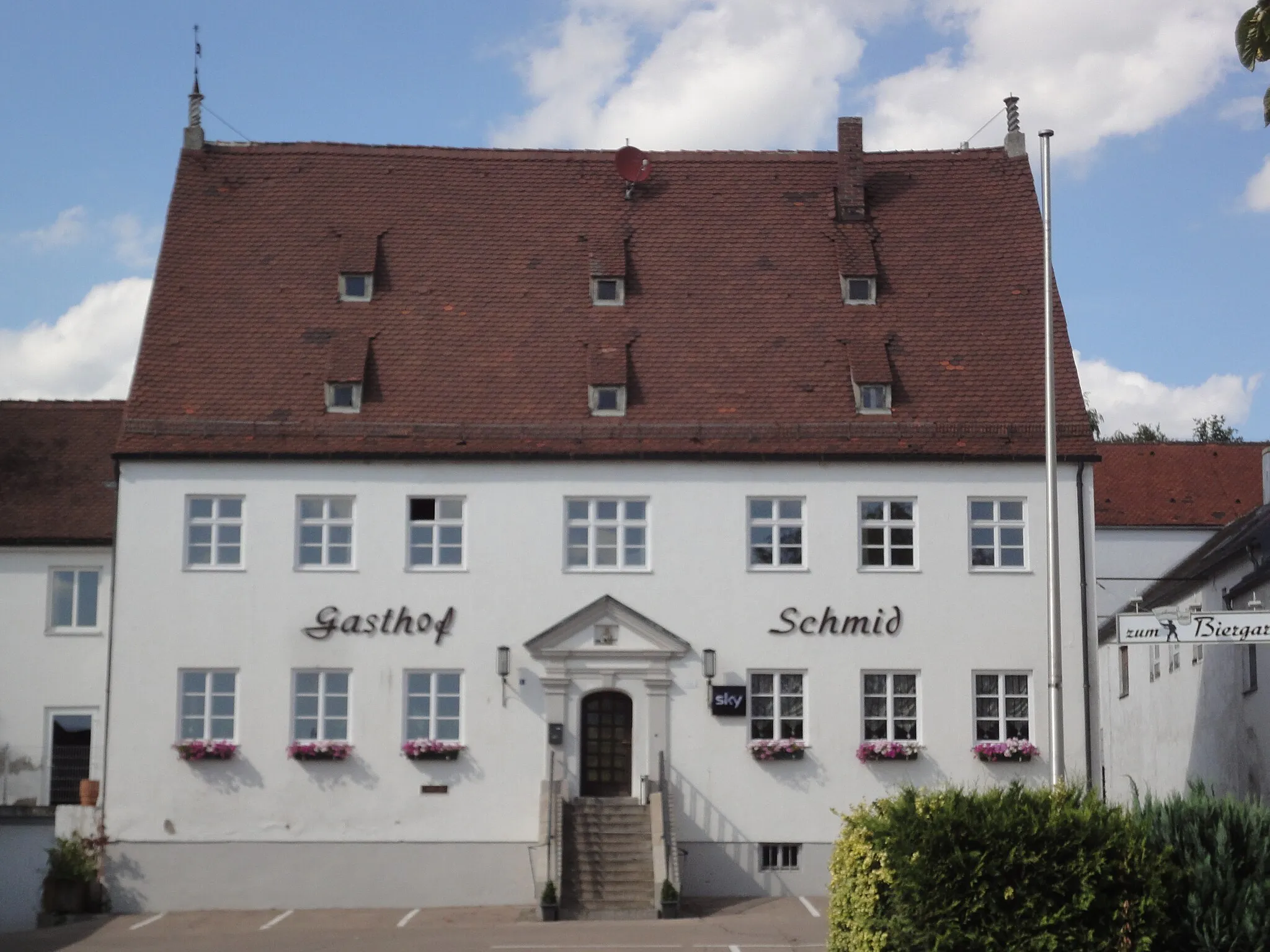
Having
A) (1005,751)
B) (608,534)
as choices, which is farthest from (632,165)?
(1005,751)

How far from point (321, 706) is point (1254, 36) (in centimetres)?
2064

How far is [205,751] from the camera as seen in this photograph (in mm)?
29172

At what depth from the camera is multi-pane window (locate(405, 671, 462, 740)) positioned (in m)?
29.5

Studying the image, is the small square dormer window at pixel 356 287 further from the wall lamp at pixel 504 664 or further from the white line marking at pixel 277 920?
the white line marking at pixel 277 920

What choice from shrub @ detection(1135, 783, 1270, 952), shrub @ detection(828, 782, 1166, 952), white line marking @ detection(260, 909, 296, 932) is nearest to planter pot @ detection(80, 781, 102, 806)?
white line marking @ detection(260, 909, 296, 932)

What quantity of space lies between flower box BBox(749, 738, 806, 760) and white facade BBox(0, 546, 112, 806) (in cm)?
1216

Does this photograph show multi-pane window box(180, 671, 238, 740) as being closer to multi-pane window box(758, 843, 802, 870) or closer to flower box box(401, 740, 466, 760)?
flower box box(401, 740, 466, 760)

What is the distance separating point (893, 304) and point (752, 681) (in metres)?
7.53

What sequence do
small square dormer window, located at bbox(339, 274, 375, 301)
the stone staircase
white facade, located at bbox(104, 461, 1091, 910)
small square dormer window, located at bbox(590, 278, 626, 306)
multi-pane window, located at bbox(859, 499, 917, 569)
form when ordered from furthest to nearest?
small square dormer window, located at bbox(590, 278, 626, 306) → small square dormer window, located at bbox(339, 274, 375, 301) → multi-pane window, located at bbox(859, 499, 917, 569) → white facade, located at bbox(104, 461, 1091, 910) → the stone staircase

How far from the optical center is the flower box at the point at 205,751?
95.7 feet

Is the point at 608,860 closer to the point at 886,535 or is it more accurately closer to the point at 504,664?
the point at 504,664

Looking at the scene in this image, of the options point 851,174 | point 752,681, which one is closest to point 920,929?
point 752,681

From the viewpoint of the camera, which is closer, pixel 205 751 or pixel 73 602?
pixel 205 751

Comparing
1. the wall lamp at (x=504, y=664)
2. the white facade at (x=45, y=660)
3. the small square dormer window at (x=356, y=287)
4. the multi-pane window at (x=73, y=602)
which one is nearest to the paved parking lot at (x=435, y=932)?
the wall lamp at (x=504, y=664)
